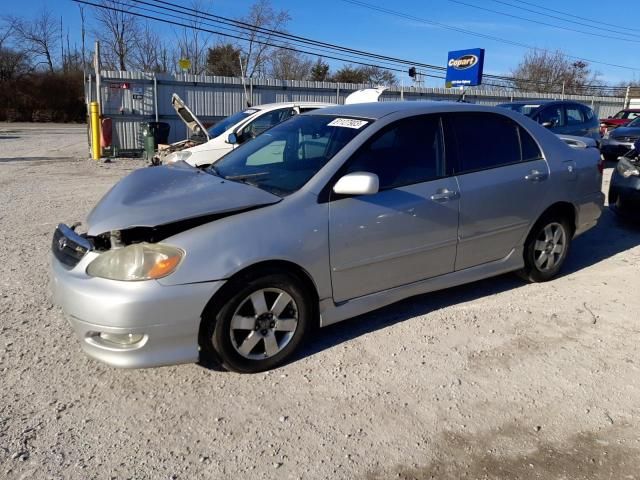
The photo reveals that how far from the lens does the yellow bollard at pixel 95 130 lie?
1362 centimetres

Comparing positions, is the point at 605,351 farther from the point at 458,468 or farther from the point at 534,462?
the point at 458,468

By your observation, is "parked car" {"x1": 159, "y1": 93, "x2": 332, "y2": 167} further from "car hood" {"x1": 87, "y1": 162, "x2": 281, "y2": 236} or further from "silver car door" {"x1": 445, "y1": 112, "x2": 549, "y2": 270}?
"car hood" {"x1": 87, "y1": 162, "x2": 281, "y2": 236}

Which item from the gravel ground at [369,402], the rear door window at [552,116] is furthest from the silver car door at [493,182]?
the rear door window at [552,116]

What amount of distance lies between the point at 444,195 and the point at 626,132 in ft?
40.1

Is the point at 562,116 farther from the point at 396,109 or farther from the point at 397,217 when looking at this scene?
the point at 397,217

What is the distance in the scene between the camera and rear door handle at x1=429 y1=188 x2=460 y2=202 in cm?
383

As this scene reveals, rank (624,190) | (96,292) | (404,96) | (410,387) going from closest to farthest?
(96,292) → (410,387) → (624,190) → (404,96)

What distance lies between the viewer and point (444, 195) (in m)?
3.88

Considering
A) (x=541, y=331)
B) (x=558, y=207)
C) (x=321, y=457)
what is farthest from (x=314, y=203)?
(x=558, y=207)

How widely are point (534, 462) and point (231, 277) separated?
6.04 ft

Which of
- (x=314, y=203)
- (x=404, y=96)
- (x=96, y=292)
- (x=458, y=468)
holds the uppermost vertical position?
(x=404, y=96)

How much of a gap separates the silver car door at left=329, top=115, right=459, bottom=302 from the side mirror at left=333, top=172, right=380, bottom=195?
0.10 m

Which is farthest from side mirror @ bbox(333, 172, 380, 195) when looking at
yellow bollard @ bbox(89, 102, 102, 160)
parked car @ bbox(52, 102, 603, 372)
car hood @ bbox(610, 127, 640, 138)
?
car hood @ bbox(610, 127, 640, 138)

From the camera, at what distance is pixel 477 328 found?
392 cm
